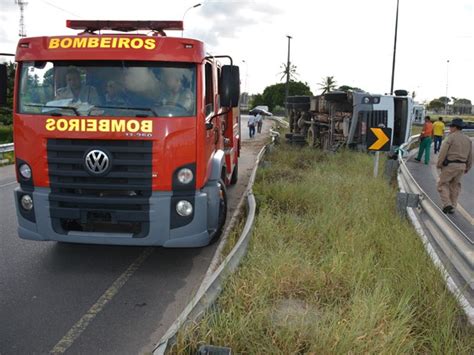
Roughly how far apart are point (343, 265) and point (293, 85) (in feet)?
288

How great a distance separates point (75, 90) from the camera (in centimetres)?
500

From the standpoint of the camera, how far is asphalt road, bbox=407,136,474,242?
8.09 m

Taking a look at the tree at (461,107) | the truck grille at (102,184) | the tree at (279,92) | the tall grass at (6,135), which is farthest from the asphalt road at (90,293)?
the tree at (461,107)

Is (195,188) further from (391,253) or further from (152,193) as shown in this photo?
(391,253)

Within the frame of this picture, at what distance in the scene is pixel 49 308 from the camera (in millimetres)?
4289

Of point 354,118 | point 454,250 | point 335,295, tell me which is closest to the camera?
point 335,295

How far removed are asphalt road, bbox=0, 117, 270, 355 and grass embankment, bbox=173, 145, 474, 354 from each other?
0.75 metres

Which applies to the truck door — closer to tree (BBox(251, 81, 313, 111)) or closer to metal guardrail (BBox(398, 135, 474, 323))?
metal guardrail (BBox(398, 135, 474, 323))

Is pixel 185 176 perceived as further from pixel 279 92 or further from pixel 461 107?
pixel 461 107

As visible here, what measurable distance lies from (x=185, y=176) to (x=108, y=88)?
129cm

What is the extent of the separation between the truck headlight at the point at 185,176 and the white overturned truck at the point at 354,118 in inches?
402

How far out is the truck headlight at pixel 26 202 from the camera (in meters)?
4.96

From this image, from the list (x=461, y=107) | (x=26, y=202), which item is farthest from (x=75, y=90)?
(x=461, y=107)

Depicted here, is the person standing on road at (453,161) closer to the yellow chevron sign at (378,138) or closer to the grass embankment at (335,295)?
the yellow chevron sign at (378,138)
